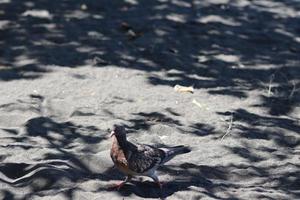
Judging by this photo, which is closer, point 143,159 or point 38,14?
point 143,159

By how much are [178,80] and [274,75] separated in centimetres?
119

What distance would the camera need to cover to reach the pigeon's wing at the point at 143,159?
16.8 ft

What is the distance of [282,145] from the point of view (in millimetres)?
6254

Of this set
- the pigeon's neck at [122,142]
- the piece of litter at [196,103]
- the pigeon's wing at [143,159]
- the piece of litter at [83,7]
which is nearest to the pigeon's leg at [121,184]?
the pigeon's wing at [143,159]

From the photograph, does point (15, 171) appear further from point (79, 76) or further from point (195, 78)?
Result: point (195, 78)

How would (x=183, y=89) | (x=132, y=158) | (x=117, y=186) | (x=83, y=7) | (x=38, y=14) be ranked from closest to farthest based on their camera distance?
(x=132, y=158) < (x=117, y=186) < (x=183, y=89) < (x=38, y=14) < (x=83, y=7)

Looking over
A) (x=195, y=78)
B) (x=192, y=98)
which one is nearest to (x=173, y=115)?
(x=192, y=98)

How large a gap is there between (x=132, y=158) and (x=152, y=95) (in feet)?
7.23

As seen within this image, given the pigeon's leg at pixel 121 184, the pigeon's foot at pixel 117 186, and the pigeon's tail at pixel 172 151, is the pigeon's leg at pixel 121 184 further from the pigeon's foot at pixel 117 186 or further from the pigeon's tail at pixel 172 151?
the pigeon's tail at pixel 172 151

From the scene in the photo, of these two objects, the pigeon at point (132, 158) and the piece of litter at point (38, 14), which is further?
the piece of litter at point (38, 14)

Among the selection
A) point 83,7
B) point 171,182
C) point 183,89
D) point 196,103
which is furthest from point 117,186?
point 83,7

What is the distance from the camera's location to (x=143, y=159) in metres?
5.14

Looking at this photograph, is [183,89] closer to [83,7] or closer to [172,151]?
[172,151]

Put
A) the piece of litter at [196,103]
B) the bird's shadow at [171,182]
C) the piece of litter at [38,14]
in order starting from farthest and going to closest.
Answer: the piece of litter at [38,14] → the piece of litter at [196,103] → the bird's shadow at [171,182]
